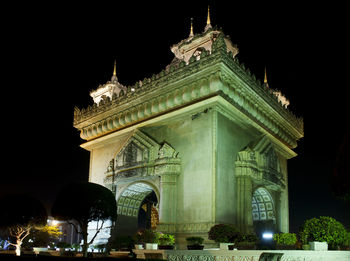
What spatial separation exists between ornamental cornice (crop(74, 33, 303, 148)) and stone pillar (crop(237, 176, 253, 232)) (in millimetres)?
3602

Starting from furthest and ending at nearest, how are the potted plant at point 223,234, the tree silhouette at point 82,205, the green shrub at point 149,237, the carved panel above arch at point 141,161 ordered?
1. the carved panel above arch at point 141,161
2. the green shrub at point 149,237
3. the potted plant at point 223,234
4. the tree silhouette at point 82,205

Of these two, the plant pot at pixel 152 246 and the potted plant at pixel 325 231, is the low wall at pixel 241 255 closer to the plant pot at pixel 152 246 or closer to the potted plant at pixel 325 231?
the plant pot at pixel 152 246

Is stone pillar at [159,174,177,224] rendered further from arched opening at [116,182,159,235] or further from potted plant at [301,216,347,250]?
potted plant at [301,216,347,250]

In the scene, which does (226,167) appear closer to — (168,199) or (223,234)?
(168,199)

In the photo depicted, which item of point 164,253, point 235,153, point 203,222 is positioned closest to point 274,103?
point 235,153

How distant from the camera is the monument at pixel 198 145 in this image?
17.5m

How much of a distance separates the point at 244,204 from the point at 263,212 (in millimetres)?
4686

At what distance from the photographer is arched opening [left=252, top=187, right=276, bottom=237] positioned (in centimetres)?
2122

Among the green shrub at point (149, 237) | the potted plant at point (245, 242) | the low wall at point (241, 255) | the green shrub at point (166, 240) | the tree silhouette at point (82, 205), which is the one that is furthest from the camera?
the green shrub at point (166, 240)

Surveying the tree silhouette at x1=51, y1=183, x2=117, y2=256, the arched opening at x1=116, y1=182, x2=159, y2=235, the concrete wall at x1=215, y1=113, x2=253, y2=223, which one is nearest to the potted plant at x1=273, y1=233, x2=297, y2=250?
the concrete wall at x1=215, y1=113, x2=253, y2=223

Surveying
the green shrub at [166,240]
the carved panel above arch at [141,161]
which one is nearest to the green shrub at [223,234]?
the green shrub at [166,240]

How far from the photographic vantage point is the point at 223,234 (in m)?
14.6

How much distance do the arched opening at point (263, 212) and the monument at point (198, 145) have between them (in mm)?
57

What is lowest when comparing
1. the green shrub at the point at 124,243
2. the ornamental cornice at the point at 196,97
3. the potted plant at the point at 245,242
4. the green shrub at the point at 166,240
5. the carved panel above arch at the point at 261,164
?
the green shrub at the point at 124,243
